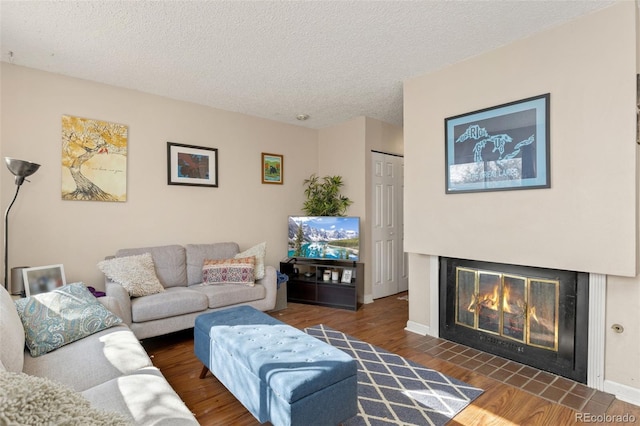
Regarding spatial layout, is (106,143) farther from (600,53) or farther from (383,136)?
(600,53)

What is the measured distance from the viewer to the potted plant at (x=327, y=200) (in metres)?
4.62

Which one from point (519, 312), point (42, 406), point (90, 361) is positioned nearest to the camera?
point (42, 406)

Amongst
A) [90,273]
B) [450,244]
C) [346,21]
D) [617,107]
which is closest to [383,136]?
[450,244]

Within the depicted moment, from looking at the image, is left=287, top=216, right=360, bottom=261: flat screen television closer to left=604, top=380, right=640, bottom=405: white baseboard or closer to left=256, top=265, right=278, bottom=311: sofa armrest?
left=256, top=265, right=278, bottom=311: sofa armrest

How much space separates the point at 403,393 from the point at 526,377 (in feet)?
3.27

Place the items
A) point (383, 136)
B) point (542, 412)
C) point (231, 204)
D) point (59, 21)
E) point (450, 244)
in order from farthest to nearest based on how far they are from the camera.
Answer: point (383, 136) < point (231, 204) < point (450, 244) < point (59, 21) < point (542, 412)

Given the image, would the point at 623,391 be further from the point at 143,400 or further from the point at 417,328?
the point at 143,400

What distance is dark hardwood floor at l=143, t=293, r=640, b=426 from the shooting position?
1.94 m

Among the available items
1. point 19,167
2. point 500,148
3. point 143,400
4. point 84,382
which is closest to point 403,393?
point 143,400

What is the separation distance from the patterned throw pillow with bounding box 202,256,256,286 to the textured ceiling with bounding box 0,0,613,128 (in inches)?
76.4

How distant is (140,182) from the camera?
360 centimetres

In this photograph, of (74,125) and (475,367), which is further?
(74,125)

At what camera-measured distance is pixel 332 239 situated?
4309 mm

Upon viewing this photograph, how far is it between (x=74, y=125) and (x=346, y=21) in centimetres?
283
